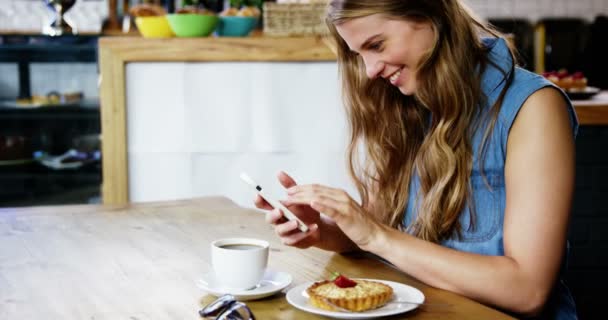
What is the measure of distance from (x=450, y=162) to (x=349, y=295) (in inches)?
18.1

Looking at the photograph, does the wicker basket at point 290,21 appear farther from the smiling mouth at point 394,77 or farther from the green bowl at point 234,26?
the smiling mouth at point 394,77

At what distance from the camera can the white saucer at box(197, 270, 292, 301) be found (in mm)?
1123

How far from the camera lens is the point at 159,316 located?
1086 millimetres

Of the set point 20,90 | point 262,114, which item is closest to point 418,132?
point 262,114

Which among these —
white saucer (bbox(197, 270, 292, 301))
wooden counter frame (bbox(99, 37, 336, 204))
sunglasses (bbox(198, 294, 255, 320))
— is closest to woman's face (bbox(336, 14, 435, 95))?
white saucer (bbox(197, 270, 292, 301))

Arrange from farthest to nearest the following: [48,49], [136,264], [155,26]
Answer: [48,49], [155,26], [136,264]

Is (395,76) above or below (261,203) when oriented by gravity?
above

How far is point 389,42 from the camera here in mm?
1407

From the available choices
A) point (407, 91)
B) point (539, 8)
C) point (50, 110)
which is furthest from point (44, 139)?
point (539, 8)

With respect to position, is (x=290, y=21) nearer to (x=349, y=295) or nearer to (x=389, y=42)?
(x=389, y=42)

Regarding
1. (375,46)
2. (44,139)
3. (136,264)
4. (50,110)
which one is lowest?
(44,139)

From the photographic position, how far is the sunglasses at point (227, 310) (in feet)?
3.28

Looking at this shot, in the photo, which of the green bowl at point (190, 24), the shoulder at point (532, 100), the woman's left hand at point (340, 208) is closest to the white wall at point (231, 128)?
the green bowl at point (190, 24)

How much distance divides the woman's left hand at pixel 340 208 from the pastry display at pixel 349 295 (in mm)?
137
